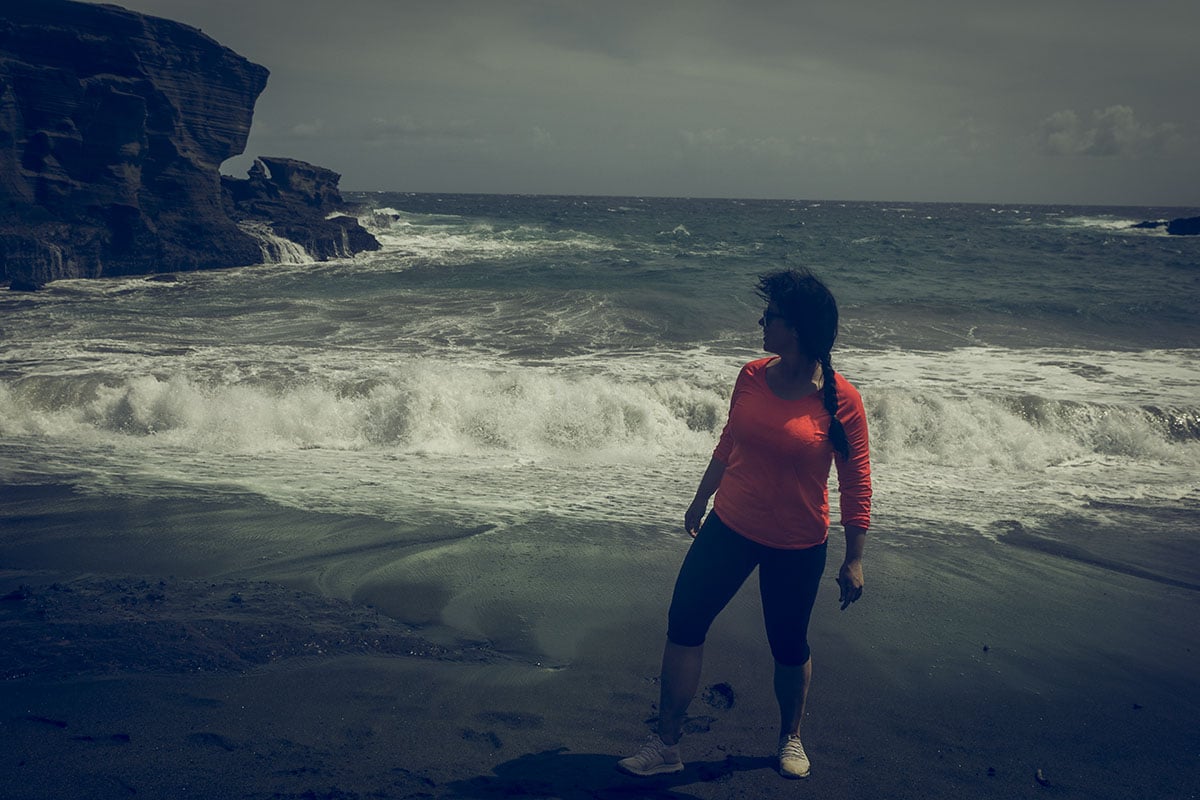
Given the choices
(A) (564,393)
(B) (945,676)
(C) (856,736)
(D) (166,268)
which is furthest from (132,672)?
(D) (166,268)

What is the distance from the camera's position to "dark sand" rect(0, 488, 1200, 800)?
3264mm

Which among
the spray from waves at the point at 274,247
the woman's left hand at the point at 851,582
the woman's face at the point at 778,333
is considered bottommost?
the woman's left hand at the point at 851,582

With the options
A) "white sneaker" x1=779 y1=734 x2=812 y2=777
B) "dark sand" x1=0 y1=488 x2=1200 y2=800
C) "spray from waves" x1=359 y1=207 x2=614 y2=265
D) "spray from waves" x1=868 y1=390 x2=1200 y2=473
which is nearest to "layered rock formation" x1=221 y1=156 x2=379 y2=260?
"spray from waves" x1=359 y1=207 x2=614 y2=265

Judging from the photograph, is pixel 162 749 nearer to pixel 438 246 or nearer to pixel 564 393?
pixel 564 393

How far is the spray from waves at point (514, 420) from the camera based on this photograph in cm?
952

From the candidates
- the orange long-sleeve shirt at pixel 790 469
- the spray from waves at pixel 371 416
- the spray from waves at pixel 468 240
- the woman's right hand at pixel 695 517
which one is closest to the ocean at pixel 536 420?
the spray from waves at pixel 371 416

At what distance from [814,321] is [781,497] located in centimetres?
65

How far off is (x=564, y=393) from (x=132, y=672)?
24.0ft

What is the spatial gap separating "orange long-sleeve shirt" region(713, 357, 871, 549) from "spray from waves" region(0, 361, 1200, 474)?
20.2ft

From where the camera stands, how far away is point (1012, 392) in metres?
12.0

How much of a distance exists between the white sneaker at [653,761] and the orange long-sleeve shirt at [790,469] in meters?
0.91

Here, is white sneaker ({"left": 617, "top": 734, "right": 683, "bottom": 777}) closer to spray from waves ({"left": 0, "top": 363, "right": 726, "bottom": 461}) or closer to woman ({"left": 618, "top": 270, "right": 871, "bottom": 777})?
woman ({"left": 618, "top": 270, "right": 871, "bottom": 777})

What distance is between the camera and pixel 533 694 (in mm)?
3945

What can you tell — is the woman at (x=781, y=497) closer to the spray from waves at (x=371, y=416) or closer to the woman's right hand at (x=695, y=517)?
the woman's right hand at (x=695, y=517)
